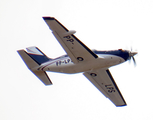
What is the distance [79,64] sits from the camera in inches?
1202

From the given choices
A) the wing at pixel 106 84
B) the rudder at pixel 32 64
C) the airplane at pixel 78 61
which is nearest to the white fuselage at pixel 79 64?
the airplane at pixel 78 61

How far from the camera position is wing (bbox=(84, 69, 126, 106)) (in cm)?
3297

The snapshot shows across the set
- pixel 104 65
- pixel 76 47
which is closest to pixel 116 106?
pixel 104 65

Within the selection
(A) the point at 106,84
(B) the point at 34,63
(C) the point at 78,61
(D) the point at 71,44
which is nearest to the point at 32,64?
(B) the point at 34,63

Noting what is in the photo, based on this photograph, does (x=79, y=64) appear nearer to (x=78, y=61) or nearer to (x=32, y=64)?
(x=78, y=61)

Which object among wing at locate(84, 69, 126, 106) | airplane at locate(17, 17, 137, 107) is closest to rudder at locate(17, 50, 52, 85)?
airplane at locate(17, 17, 137, 107)

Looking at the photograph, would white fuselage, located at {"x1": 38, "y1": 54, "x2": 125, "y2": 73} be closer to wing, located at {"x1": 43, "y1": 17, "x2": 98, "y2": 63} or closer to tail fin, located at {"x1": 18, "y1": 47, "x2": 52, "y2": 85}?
wing, located at {"x1": 43, "y1": 17, "x2": 98, "y2": 63}

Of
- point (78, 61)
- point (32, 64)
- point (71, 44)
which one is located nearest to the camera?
point (71, 44)

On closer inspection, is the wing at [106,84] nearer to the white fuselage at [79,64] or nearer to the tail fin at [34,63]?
the white fuselage at [79,64]

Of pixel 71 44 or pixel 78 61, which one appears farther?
pixel 78 61

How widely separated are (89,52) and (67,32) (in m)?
3.34

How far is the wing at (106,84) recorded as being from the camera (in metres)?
33.0

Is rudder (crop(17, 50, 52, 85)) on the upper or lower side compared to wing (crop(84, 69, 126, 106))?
upper

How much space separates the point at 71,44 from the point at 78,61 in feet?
7.07
